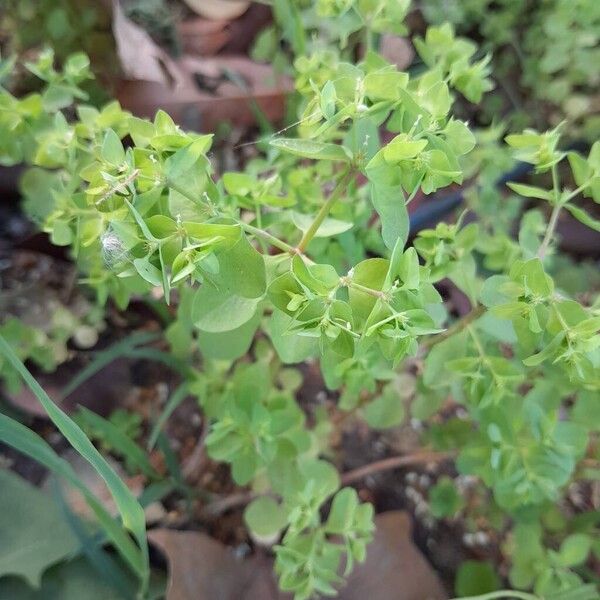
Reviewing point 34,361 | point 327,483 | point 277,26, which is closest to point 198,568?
point 327,483

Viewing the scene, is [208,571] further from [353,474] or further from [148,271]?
[148,271]

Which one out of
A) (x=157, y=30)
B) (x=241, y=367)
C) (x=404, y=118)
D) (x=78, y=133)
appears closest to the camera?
(x=404, y=118)

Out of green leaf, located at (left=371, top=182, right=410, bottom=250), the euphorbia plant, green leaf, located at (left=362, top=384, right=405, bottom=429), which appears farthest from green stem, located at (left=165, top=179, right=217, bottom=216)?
green leaf, located at (left=362, top=384, right=405, bottom=429)

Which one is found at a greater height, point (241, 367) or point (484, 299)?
point (484, 299)

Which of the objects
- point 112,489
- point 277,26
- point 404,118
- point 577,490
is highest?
point 404,118

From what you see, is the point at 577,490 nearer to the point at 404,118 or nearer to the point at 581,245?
the point at 581,245

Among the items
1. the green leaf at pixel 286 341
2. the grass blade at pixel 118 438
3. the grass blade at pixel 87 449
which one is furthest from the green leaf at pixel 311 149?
the grass blade at pixel 118 438

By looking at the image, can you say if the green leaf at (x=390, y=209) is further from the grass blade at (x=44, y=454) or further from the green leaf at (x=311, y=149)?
the grass blade at (x=44, y=454)

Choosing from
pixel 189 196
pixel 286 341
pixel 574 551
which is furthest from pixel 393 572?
pixel 189 196
